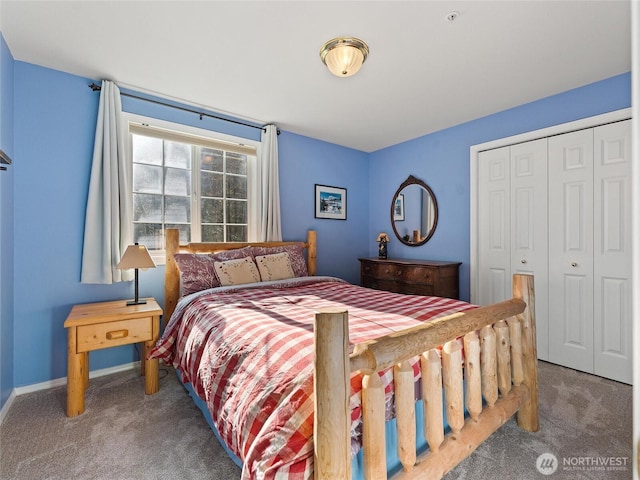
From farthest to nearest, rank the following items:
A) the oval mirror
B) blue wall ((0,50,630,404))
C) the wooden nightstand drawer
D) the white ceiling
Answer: the oval mirror < blue wall ((0,50,630,404)) < the wooden nightstand drawer < the white ceiling

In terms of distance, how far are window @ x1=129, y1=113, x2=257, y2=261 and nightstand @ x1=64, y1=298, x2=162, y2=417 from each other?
28.3 inches

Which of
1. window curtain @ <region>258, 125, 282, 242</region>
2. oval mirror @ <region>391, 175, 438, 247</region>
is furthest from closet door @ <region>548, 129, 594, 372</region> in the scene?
window curtain @ <region>258, 125, 282, 242</region>

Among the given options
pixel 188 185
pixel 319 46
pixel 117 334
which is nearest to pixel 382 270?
pixel 188 185

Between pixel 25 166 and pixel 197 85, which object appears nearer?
pixel 25 166

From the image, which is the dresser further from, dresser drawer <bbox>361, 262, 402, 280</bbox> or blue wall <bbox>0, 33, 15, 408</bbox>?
blue wall <bbox>0, 33, 15, 408</bbox>

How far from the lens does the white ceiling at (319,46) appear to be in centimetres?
178

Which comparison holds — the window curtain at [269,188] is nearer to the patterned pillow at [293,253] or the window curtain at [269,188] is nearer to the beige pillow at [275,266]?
the patterned pillow at [293,253]

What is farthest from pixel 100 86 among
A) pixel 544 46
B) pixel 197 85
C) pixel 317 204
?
pixel 544 46

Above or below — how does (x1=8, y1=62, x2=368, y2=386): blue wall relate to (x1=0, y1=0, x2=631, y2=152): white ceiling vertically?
below

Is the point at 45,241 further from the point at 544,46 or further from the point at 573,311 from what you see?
the point at 573,311

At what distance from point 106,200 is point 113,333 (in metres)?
1.07

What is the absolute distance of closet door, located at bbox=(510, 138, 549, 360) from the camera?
2.88 m

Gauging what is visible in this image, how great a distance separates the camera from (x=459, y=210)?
11.6 ft

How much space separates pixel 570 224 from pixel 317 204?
2.63 m
